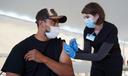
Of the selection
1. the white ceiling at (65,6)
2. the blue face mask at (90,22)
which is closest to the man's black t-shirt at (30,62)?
the blue face mask at (90,22)

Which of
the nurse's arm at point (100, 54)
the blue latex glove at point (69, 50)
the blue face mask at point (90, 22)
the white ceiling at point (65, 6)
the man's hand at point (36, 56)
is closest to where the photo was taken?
the man's hand at point (36, 56)

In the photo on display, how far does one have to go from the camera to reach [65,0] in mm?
3762

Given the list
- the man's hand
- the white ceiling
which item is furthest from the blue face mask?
the white ceiling

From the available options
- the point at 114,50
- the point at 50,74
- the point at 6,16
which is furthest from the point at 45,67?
the point at 6,16

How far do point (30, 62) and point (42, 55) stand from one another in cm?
11

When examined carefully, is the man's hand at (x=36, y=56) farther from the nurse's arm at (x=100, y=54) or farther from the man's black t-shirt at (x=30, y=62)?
the nurse's arm at (x=100, y=54)

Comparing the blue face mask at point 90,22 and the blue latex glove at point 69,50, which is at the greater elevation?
the blue face mask at point 90,22

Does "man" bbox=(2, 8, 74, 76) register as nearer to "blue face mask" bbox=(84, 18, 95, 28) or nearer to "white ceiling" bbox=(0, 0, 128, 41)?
"blue face mask" bbox=(84, 18, 95, 28)

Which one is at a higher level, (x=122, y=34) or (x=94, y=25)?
(x=94, y=25)

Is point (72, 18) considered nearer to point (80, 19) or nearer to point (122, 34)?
point (80, 19)

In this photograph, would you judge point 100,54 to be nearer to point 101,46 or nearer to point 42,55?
point 101,46

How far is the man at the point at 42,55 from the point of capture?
1755mm

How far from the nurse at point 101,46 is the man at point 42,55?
15cm

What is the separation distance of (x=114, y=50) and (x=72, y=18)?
110 inches
